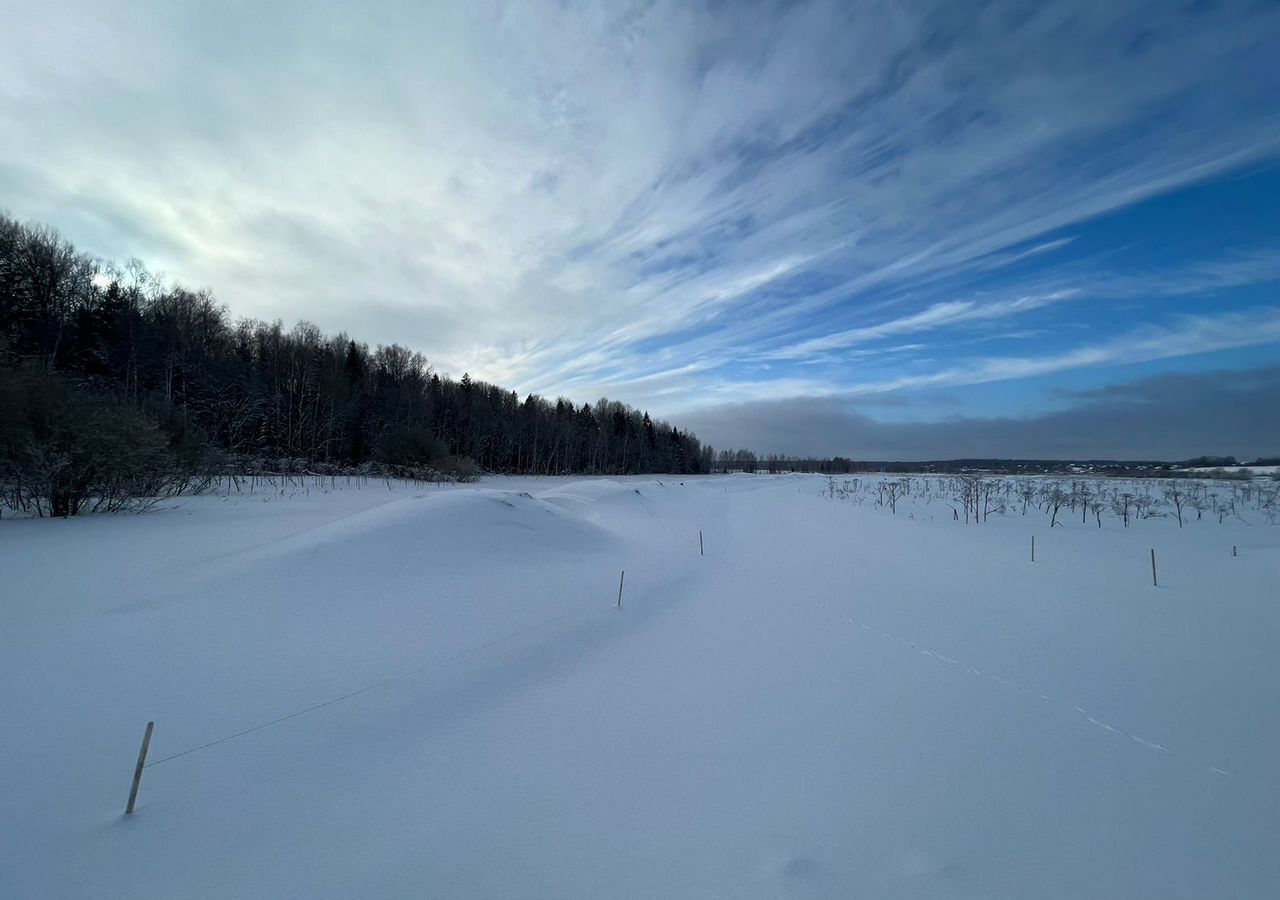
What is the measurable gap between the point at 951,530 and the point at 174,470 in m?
26.2

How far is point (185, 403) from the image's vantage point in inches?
1059

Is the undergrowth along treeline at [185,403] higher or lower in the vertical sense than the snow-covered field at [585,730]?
higher

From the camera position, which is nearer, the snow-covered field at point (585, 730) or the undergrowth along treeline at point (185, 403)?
the snow-covered field at point (585, 730)

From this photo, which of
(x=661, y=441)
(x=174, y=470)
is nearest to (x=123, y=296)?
(x=174, y=470)

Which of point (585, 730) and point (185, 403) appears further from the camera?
point (185, 403)

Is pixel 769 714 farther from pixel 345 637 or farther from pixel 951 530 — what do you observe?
pixel 951 530

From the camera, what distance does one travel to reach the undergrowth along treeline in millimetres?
11234

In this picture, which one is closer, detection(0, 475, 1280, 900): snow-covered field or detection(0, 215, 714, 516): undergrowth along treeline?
detection(0, 475, 1280, 900): snow-covered field

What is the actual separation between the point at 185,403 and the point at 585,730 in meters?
33.7

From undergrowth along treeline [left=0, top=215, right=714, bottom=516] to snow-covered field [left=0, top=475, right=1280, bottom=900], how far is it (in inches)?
133

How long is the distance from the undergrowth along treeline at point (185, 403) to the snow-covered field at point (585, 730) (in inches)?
133

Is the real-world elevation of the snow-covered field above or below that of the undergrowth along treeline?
below

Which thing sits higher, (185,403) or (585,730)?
(185,403)

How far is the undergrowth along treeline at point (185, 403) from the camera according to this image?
11234 millimetres
